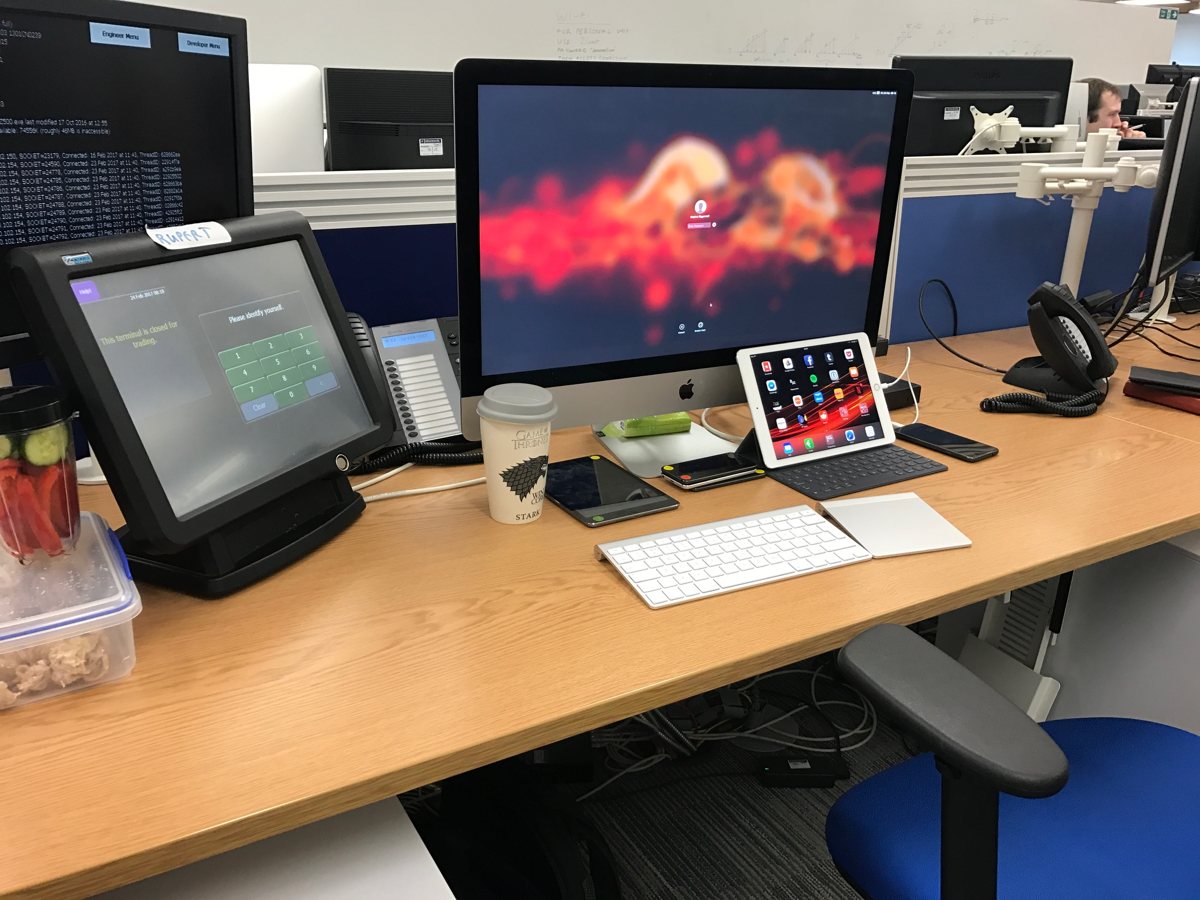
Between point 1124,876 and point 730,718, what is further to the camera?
point 730,718

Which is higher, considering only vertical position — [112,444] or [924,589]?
[112,444]

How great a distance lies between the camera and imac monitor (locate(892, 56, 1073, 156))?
217 centimetres

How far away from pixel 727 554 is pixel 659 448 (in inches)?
13.4

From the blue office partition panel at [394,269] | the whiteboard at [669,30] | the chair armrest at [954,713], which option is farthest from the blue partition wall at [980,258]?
the whiteboard at [669,30]

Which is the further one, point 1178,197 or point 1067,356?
point 1178,197

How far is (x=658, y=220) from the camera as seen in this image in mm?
1188

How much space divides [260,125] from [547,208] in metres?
0.85

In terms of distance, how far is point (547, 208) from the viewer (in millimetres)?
1113

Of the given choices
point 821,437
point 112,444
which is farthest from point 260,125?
point 821,437

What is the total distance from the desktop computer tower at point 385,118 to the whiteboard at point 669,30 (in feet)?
4.76

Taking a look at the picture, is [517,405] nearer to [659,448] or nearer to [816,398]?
[659,448]

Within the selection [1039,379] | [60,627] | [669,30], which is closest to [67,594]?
[60,627]

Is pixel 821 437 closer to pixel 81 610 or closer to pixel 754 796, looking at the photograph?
pixel 754 796

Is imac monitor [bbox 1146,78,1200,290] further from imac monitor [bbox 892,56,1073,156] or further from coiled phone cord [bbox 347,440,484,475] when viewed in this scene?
coiled phone cord [bbox 347,440,484,475]
